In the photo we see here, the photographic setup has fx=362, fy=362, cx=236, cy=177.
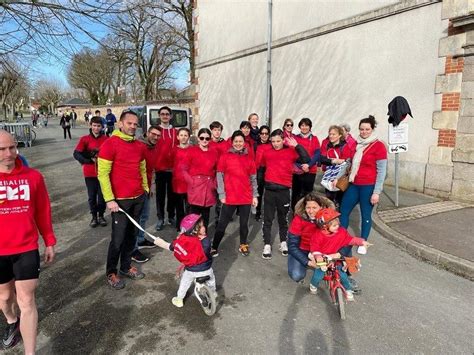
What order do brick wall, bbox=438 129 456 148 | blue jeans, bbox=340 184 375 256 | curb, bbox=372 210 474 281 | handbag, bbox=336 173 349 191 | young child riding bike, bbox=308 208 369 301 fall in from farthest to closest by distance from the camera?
1. brick wall, bbox=438 129 456 148
2. handbag, bbox=336 173 349 191
3. blue jeans, bbox=340 184 375 256
4. curb, bbox=372 210 474 281
5. young child riding bike, bbox=308 208 369 301

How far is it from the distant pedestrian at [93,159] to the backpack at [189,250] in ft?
8.99

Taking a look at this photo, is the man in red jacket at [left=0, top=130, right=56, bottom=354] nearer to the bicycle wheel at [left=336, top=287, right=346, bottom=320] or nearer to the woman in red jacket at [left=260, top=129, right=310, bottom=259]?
the bicycle wheel at [left=336, top=287, right=346, bottom=320]

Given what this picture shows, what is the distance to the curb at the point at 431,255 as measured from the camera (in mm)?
4336

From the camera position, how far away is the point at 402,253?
504 centimetres

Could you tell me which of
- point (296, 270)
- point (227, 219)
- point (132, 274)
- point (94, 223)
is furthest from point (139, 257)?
point (296, 270)

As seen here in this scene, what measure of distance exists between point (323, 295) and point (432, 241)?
7.79ft

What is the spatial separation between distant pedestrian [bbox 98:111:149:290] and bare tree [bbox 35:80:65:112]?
96.3 meters

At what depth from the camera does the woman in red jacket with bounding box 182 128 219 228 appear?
470 cm

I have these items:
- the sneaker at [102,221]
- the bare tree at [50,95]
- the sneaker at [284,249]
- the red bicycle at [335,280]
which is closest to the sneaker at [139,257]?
the sneaker at [102,221]

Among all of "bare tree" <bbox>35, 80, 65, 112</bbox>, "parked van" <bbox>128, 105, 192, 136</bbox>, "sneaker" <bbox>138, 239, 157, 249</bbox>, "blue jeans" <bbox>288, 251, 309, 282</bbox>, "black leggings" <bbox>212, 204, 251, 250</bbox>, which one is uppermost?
"bare tree" <bbox>35, 80, 65, 112</bbox>

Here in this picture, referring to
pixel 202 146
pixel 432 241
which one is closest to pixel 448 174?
pixel 432 241

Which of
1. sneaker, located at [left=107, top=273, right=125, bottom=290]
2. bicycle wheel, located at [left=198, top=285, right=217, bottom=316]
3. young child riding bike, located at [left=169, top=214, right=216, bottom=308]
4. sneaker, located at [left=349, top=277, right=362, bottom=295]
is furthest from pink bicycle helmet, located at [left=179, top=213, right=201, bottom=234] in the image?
sneaker, located at [left=349, top=277, right=362, bottom=295]

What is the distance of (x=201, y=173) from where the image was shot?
15.5 feet

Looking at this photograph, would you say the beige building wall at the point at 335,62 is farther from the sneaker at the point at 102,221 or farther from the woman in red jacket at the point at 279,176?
the sneaker at the point at 102,221
